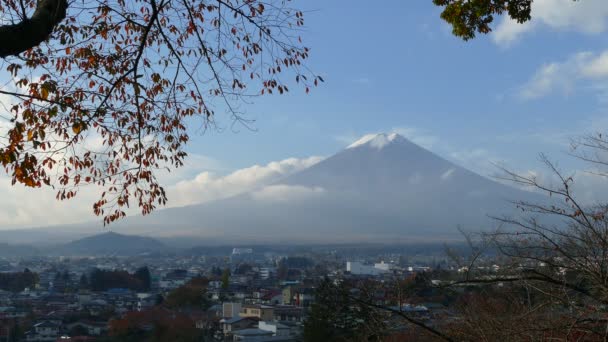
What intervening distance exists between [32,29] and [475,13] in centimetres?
259

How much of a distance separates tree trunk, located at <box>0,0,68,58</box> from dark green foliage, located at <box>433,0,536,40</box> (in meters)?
2.34

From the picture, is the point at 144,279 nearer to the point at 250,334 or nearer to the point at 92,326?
the point at 92,326

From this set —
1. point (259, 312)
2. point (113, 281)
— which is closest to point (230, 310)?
point (259, 312)

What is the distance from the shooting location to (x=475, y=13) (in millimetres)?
3971

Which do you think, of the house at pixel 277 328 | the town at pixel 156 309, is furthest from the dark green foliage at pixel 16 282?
the house at pixel 277 328

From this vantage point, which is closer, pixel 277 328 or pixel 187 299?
pixel 277 328

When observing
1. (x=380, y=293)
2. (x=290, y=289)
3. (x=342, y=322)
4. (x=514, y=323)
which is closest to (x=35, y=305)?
(x=290, y=289)

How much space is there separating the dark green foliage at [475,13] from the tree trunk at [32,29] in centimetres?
234

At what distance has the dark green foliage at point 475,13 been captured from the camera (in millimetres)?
3949

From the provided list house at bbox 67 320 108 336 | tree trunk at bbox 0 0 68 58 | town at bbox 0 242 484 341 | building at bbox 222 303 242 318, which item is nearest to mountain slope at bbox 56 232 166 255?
town at bbox 0 242 484 341

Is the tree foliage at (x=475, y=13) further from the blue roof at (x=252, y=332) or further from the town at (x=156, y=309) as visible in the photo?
the blue roof at (x=252, y=332)

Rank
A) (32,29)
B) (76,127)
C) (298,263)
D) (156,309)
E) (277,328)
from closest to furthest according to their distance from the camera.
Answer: (32,29) → (76,127) → (277,328) → (156,309) → (298,263)

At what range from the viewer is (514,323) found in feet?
12.4

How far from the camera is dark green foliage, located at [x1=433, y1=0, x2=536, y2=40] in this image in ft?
13.0
